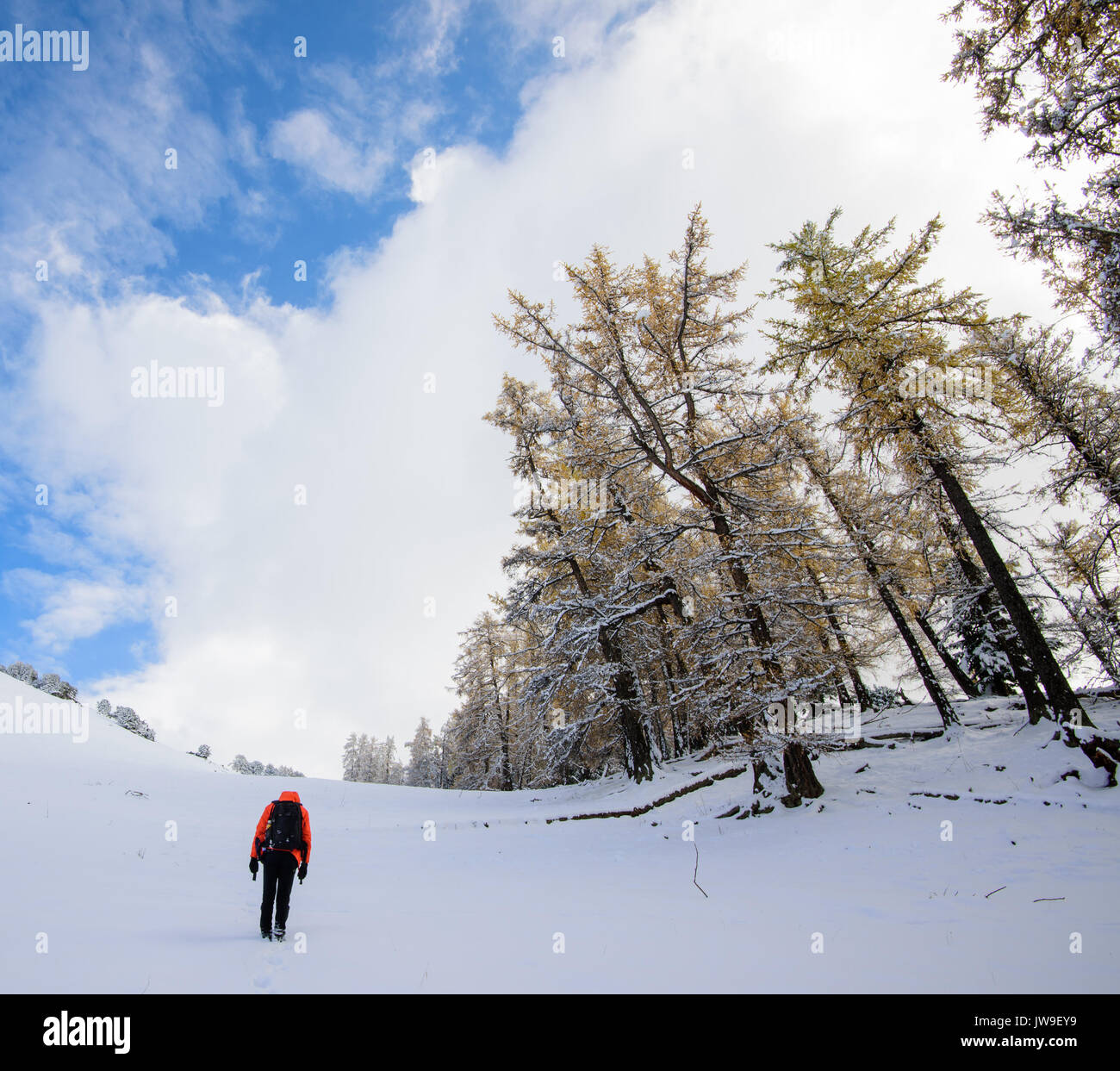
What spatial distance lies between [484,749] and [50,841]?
2093 centimetres

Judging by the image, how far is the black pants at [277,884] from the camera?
18.1 ft

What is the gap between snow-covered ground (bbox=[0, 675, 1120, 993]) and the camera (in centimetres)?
430

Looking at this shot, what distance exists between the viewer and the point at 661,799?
13477 mm

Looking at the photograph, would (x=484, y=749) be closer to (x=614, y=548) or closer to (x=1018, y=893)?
(x=614, y=548)

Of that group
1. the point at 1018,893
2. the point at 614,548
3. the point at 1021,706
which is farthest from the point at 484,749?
the point at 1018,893

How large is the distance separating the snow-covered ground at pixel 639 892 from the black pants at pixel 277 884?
1.21 feet

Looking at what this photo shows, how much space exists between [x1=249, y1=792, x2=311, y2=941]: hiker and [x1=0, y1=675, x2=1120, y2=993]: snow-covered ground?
1.32 feet

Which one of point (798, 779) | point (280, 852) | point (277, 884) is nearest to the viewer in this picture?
point (277, 884)

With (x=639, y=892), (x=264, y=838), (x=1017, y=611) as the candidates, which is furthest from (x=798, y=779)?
(x=264, y=838)

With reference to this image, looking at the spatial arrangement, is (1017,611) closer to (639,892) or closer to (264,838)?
(639,892)

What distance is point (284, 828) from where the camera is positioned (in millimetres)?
5883

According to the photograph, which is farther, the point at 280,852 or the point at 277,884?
the point at 280,852

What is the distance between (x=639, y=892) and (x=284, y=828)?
4.87 m
